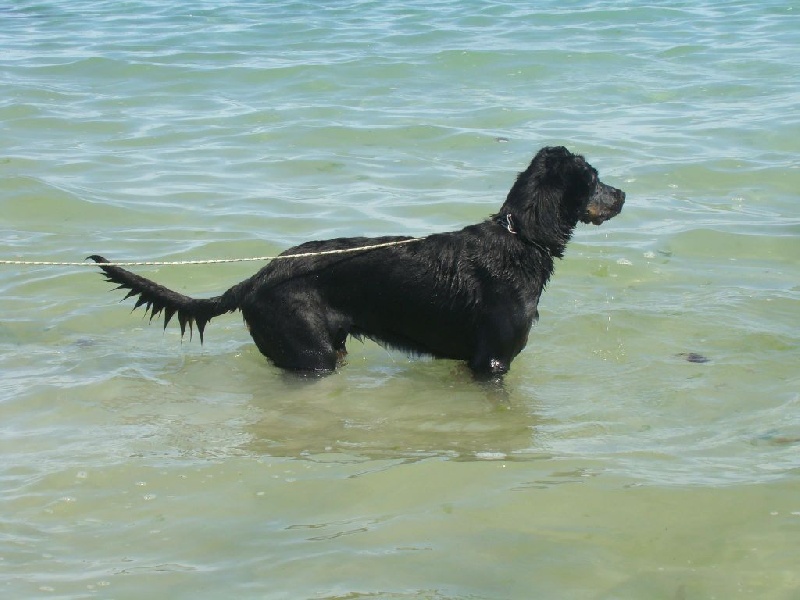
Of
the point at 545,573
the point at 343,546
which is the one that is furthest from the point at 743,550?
the point at 343,546

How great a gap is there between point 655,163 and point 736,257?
2.77 meters

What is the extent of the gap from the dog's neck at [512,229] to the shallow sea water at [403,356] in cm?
85

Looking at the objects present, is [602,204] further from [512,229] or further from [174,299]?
[174,299]

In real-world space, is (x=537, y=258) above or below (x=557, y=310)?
above

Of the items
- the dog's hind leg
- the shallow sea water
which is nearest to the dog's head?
the shallow sea water

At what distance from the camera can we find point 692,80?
15727 mm

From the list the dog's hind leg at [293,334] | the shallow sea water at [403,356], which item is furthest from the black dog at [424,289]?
the shallow sea water at [403,356]

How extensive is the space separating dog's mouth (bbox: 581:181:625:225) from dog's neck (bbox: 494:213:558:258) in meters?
0.39

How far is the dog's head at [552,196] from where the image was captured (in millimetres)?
6965

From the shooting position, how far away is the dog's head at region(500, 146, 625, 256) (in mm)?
6965

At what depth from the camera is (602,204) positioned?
7.18 m

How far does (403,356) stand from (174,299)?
1.71 meters

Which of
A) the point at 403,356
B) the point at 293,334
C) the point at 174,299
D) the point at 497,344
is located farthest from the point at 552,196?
the point at 174,299

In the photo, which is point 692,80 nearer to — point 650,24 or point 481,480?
point 650,24
